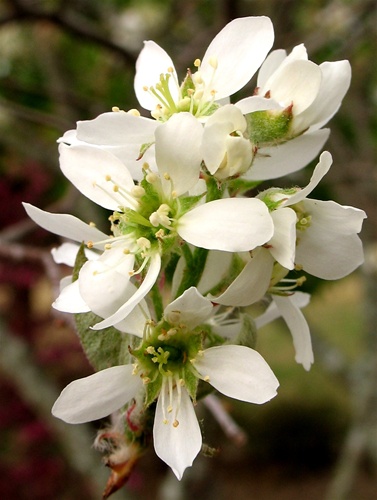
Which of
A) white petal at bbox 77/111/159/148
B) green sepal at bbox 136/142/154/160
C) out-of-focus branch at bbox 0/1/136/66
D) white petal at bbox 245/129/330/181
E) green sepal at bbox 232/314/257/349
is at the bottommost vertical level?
out-of-focus branch at bbox 0/1/136/66

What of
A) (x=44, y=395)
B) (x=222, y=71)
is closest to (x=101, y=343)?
(x=222, y=71)

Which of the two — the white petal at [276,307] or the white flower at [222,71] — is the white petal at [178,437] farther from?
the white flower at [222,71]

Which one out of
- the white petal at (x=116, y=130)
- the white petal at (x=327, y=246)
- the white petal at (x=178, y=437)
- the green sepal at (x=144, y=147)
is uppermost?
the white petal at (x=116, y=130)

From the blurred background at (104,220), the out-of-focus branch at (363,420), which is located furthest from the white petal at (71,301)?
the out-of-focus branch at (363,420)

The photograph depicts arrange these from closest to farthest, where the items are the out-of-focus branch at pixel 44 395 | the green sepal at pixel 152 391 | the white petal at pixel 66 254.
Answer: the green sepal at pixel 152 391
the white petal at pixel 66 254
the out-of-focus branch at pixel 44 395

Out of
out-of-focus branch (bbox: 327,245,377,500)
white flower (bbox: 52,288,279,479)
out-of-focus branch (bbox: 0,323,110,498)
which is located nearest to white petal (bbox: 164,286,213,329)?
white flower (bbox: 52,288,279,479)

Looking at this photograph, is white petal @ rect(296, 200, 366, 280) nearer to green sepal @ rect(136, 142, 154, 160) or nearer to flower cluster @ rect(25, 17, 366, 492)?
flower cluster @ rect(25, 17, 366, 492)
